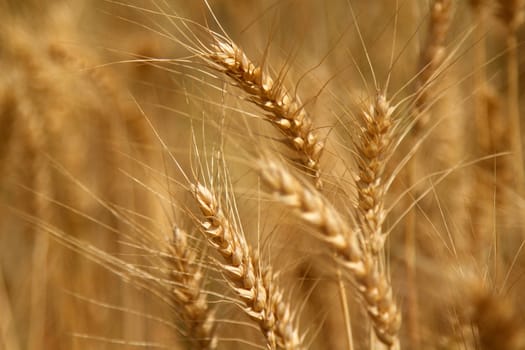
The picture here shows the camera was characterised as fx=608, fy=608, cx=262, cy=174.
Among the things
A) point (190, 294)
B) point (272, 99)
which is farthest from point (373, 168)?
point (190, 294)

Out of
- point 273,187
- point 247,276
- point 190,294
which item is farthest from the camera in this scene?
point 190,294

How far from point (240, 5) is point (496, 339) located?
6.43ft

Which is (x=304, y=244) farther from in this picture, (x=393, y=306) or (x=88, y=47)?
(x=88, y=47)

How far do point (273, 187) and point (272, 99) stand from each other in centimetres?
25

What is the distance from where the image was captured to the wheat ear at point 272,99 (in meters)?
0.91

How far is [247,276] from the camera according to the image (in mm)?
904

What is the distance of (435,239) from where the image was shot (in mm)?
1412

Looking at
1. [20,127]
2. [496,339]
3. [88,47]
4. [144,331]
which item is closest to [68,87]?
[88,47]

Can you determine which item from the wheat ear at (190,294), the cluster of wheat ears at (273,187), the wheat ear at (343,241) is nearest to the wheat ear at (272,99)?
the cluster of wheat ears at (273,187)

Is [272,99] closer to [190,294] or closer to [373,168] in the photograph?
[373,168]

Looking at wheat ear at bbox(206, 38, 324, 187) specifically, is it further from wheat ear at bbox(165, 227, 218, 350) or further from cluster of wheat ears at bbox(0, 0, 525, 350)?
wheat ear at bbox(165, 227, 218, 350)

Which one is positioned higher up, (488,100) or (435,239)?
Answer: (488,100)

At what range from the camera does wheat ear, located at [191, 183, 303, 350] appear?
0.89 metres

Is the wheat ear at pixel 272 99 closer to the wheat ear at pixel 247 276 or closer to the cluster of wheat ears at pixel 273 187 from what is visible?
the cluster of wheat ears at pixel 273 187
